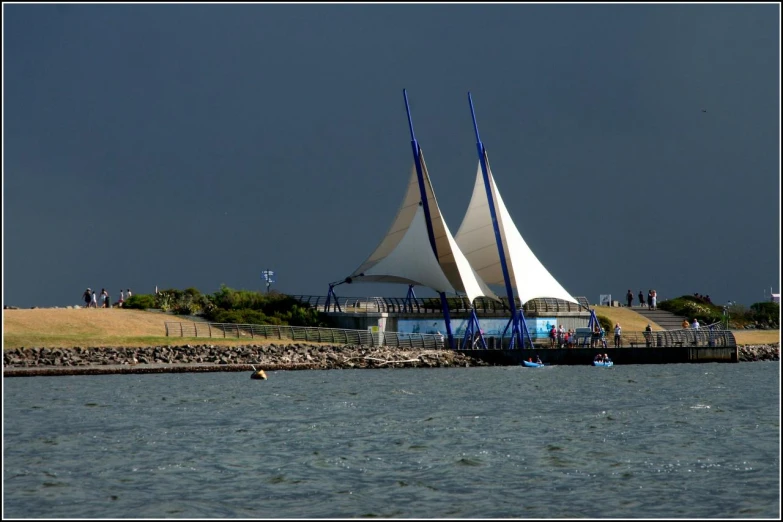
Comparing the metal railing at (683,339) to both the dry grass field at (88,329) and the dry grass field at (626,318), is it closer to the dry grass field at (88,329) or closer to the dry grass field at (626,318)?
the dry grass field at (626,318)

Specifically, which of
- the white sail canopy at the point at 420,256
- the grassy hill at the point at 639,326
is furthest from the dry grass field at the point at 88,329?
the grassy hill at the point at 639,326

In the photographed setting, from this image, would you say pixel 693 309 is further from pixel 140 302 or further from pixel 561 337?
pixel 140 302

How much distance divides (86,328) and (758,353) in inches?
1369

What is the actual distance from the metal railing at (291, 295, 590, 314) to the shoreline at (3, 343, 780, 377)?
6.62m

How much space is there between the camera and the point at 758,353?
205 feet

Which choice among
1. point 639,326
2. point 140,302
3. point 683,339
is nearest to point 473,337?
point 683,339

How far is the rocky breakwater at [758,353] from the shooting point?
200ft

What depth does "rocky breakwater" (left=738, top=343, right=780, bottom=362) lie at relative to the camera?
6110 cm

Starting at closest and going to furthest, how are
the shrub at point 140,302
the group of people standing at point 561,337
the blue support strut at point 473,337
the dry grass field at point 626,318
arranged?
the blue support strut at point 473,337 < the group of people standing at point 561,337 < the shrub at point 140,302 < the dry grass field at point 626,318

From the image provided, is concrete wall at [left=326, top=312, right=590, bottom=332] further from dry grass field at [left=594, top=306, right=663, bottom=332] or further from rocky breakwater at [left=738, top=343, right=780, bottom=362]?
rocky breakwater at [left=738, top=343, right=780, bottom=362]

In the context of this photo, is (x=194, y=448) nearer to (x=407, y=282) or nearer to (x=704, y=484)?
(x=704, y=484)

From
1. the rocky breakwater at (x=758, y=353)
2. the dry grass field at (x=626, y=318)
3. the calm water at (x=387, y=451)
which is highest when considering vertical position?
the dry grass field at (x=626, y=318)

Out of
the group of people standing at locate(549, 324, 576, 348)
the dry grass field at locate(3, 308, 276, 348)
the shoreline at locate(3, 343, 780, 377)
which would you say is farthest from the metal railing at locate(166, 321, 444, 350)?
the group of people standing at locate(549, 324, 576, 348)

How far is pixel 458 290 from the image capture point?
6106 cm
